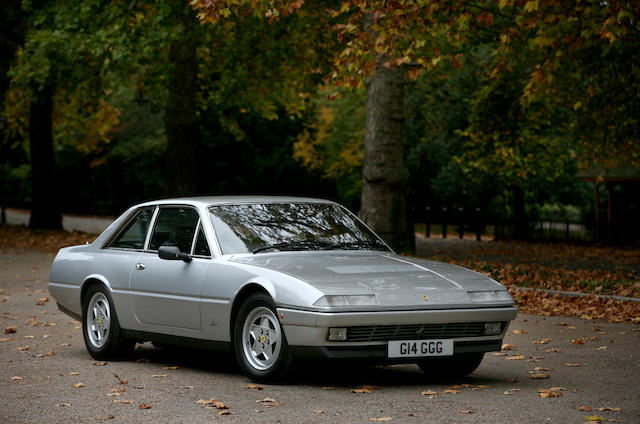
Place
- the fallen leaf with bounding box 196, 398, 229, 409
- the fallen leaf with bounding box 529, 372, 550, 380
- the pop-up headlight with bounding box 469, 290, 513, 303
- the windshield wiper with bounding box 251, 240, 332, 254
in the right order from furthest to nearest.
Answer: the windshield wiper with bounding box 251, 240, 332, 254, the fallen leaf with bounding box 529, 372, 550, 380, the pop-up headlight with bounding box 469, 290, 513, 303, the fallen leaf with bounding box 196, 398, 229, 409

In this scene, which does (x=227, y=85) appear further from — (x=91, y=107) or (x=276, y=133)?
(x=276, y=133)

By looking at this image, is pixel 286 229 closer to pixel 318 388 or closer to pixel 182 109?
pixel 318 388

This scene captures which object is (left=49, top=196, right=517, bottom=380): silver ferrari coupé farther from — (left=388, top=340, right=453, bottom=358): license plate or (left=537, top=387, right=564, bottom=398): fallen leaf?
(left=537, top=387, right=564, bottom=398): fallen leaf

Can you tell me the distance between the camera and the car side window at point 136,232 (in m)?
10.0

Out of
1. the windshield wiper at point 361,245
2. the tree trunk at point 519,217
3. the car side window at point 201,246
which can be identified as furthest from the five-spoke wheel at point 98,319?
the tree trunk at point 519,217

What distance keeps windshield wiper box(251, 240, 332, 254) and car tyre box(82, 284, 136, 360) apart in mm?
1824

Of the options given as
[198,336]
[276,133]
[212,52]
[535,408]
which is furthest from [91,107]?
[535,408]

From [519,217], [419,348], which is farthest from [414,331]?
[519,217]

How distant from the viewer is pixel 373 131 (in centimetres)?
2130

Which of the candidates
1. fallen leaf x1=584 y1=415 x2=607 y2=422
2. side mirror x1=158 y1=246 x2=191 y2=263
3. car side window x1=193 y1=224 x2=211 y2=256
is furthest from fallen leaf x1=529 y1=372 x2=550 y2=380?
side mirror x1=158 y1=246 x2=191 y2=263

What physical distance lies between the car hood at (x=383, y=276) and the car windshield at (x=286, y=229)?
21 cm

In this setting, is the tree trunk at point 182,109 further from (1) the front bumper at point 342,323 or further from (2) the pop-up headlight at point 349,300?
(2) the pop-up headlight at point 349,300

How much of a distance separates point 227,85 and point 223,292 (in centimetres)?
2480

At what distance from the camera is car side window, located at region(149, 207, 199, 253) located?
936cm
